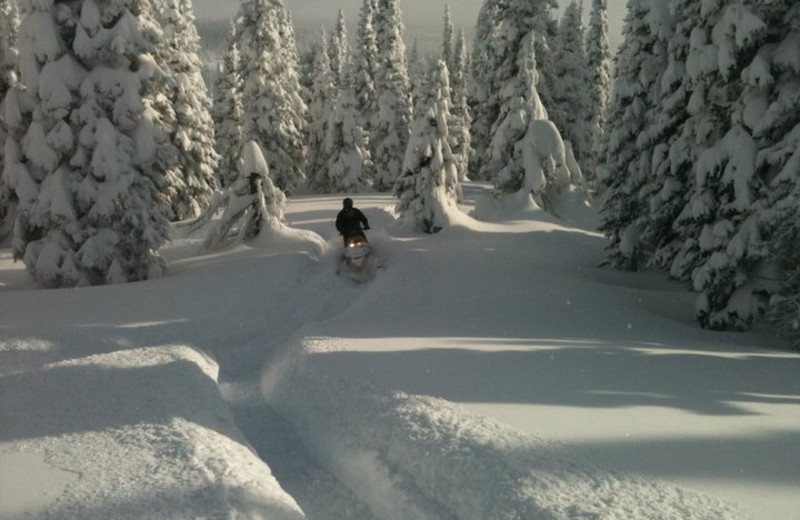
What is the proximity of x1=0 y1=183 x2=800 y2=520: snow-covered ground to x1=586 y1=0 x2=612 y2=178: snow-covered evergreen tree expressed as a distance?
38.6 metres

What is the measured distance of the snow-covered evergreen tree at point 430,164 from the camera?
2347 cm

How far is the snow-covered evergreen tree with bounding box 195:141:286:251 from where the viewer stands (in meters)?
20.7

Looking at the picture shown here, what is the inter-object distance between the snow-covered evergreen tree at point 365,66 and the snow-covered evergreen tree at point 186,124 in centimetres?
1584

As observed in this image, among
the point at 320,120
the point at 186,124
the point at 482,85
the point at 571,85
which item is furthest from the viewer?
the point at 320,120

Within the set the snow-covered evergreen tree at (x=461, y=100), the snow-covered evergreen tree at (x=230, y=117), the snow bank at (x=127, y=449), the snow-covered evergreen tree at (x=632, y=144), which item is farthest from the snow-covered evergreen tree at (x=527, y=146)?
the snow bank at (x=127, y=449)

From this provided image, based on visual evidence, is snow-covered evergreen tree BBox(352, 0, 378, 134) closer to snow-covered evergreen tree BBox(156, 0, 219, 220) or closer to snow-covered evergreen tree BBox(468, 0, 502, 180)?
snow-covered evergreen tree BBox(468, 0, 502, 180)

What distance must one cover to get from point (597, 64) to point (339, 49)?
2724 centimetres

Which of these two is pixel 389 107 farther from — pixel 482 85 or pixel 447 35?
pixel 447 35

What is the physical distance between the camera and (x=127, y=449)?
21.8 feet

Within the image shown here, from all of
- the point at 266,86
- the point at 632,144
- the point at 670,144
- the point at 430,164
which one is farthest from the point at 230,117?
the point at 670,144

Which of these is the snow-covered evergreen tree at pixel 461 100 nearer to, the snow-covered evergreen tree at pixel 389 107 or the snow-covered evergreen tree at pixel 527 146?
the snow-covered evergreen tree at pixel 389 107

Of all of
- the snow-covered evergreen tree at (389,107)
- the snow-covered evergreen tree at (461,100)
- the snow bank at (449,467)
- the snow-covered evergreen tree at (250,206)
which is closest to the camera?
the snow bank at (449,467)

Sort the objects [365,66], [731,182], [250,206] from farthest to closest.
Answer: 1. [365,66]
2. [250,206]
3. [731,182]

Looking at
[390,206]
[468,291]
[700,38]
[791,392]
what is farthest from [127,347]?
[390,206]
